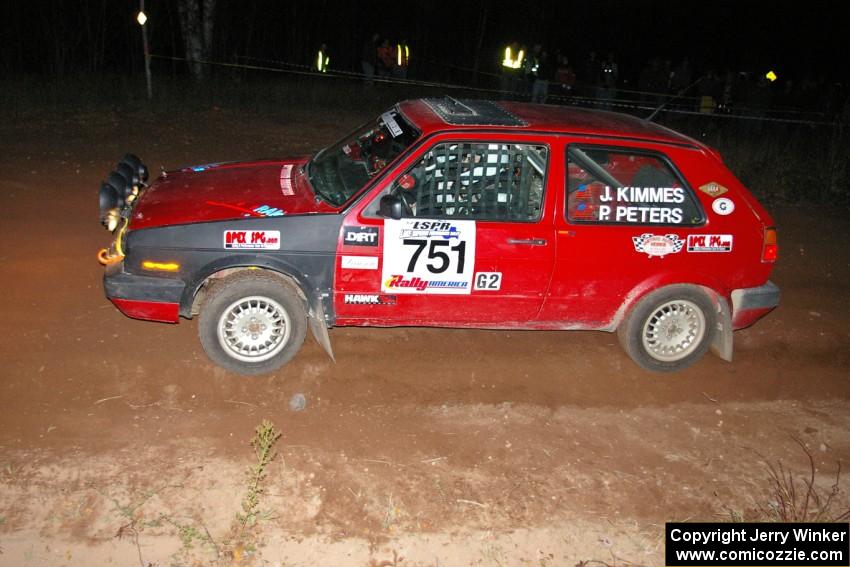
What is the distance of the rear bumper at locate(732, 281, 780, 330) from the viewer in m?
5.39

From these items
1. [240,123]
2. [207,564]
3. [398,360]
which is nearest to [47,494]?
[207,564]

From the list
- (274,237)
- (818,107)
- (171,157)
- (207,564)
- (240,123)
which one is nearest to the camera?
(207,564)

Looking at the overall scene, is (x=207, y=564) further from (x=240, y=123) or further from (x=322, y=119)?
(x=322, y=119)

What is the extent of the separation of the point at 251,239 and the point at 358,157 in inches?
47.6

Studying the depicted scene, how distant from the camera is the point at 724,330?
17.8ft

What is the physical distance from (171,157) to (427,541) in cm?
881

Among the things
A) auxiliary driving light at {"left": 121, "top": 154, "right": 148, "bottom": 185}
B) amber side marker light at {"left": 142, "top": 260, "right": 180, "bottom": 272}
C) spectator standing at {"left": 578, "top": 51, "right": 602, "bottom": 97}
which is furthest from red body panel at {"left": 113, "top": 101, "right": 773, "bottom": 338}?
spectator standing at {"left": 578, "top": 51, "right": 602, "bottom": 97}

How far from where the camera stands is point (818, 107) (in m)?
19.6

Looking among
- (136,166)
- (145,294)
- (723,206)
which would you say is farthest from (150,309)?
(723,206)

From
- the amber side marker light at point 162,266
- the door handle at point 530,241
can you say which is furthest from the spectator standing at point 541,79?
the amber side marker light at point 162,266

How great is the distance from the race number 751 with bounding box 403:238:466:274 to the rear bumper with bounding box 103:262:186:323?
1558 millimetres

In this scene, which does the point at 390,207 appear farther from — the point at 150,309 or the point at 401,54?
the point at 401,54

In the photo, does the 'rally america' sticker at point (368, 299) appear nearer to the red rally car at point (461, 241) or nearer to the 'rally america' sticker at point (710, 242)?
the red rally car at point (461, 241)

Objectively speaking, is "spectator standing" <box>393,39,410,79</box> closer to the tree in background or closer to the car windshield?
the tree in background
